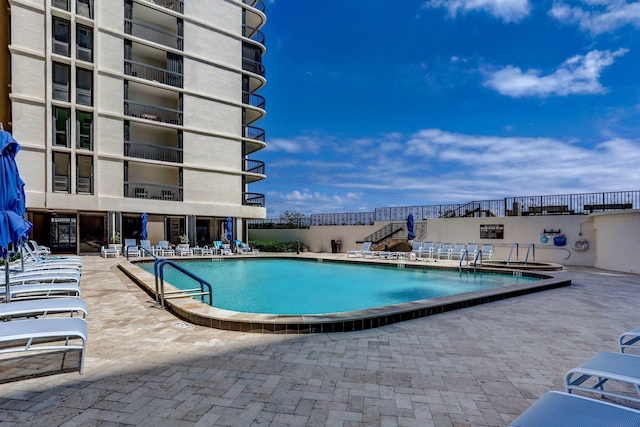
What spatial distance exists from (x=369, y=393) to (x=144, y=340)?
2.90 meters

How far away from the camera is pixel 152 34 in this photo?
2114 cm

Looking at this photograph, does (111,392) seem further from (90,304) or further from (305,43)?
(305,43)

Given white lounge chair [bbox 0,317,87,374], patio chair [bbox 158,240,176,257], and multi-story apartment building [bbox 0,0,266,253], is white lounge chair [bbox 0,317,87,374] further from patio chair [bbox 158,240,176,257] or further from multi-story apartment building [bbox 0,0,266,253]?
multi-story apartment building [bbox 0,0,266,253]

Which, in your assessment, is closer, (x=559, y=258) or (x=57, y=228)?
(x=559, y=258)

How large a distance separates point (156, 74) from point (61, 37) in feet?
16.3

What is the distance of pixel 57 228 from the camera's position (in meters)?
20.2

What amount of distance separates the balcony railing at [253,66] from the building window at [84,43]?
9.44 meters

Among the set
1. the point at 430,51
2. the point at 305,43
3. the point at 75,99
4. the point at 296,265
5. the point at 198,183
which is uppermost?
the point at 305,43

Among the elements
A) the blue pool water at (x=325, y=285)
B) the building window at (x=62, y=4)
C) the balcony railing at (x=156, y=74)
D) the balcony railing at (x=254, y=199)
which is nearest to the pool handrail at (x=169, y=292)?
the blue pool water at (x=325, y=285)

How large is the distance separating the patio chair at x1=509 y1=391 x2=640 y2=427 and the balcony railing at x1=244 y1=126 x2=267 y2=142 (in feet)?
80.6

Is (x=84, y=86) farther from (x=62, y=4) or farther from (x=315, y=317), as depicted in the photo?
(x=315, y=317)

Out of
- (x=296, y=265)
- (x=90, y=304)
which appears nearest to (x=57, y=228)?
(x=296, y=265)

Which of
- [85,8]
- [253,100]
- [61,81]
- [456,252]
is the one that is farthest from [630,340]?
[253,100]

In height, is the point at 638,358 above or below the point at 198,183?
below
